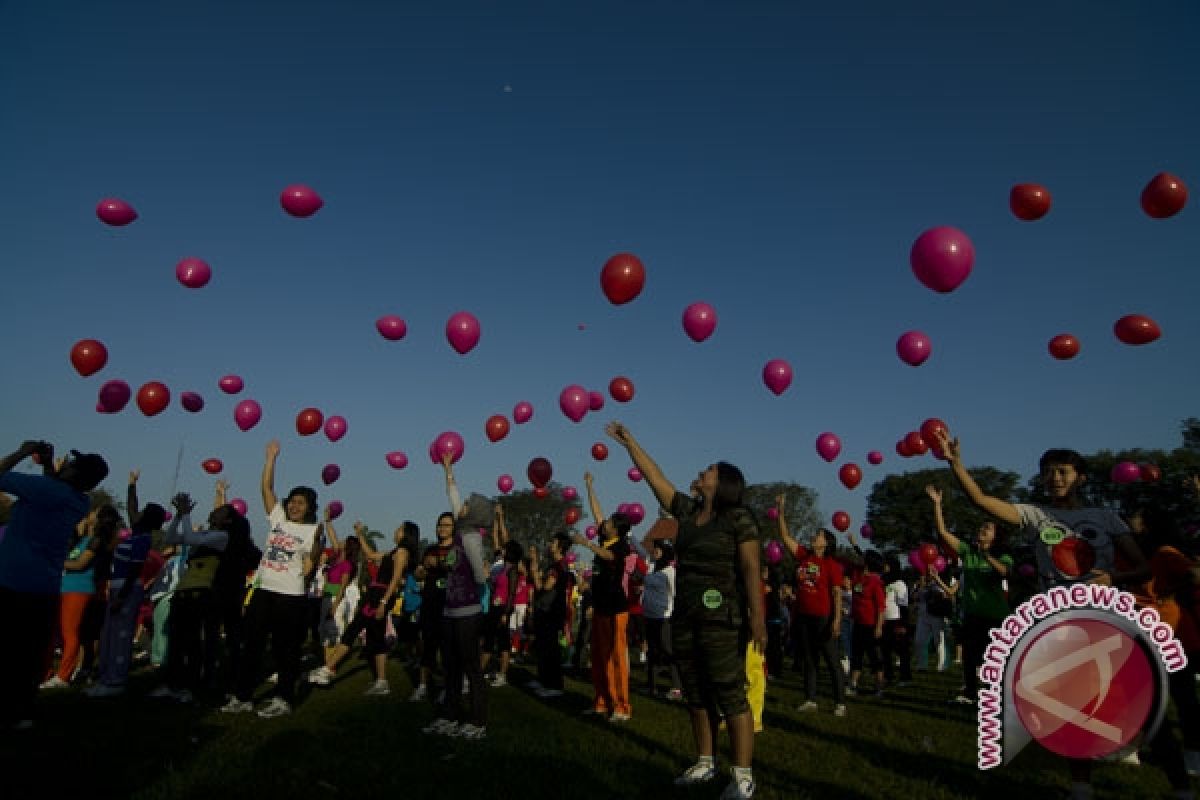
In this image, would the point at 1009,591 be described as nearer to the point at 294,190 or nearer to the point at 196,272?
the point at 294,190

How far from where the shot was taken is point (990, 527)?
746 centimetres

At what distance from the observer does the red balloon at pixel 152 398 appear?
9219mm

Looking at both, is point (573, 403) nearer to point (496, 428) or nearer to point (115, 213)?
point (496, 428)

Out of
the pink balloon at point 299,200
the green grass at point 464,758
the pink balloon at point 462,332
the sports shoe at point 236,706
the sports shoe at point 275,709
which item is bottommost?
the sports shoe at point 236,706

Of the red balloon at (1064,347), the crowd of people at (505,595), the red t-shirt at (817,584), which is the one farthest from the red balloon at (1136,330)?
the red t-shirt at (817,584)

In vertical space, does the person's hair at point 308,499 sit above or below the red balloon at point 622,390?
below

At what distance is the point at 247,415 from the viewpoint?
32.9 ft

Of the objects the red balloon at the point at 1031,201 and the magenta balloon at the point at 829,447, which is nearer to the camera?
the red balloon at the point at 1031,201

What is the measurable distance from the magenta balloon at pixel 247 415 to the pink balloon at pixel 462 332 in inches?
135

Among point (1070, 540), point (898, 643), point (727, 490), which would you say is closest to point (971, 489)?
point (1070, 540)

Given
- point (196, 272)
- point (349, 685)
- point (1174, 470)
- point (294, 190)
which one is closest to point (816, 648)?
point (349, 685)

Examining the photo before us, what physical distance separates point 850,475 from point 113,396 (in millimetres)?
11389

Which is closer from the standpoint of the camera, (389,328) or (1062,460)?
(1062,460)

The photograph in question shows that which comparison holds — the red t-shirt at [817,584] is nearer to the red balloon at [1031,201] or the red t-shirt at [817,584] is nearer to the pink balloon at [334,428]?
the red balloon at [1031,201]
